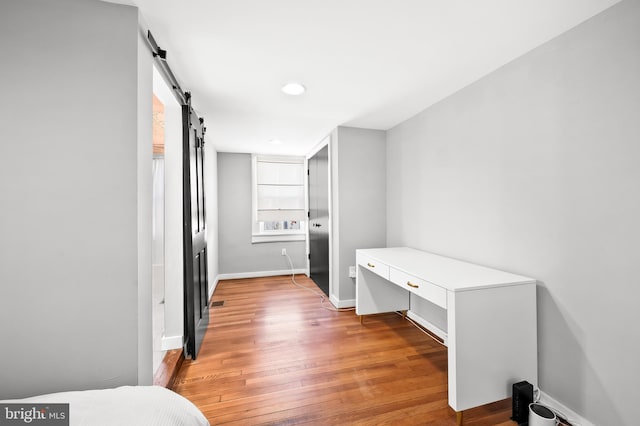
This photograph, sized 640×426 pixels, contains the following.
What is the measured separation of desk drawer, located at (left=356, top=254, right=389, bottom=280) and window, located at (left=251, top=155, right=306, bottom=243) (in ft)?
7.39

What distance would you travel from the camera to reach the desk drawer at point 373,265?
2301 millimetres

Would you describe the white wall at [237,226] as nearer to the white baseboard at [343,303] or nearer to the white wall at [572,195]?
the white baseboard at [343,303]

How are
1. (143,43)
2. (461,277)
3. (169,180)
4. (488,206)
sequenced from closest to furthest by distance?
(143,43) → (461,277) → (488,206) → (169,180)

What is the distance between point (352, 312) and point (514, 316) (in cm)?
185

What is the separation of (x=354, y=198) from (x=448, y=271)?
5.23ft

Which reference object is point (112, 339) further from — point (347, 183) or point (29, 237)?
point (347, 183)

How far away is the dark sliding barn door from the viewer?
2.16 meters

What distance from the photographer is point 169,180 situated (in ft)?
7.50

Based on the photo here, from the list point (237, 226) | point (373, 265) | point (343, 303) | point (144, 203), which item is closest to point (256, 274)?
point (237, 226)

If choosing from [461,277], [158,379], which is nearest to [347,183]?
[461,277]

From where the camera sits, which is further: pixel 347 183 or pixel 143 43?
pixel 347 183

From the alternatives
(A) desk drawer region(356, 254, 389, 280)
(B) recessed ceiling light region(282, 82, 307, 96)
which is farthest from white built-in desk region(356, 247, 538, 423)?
(B) recessed ceiling light region(282, 82, 307, 96)

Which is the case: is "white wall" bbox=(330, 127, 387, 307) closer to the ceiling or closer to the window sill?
the ceiling

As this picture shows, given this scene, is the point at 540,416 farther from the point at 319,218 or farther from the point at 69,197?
the point at 319,218
